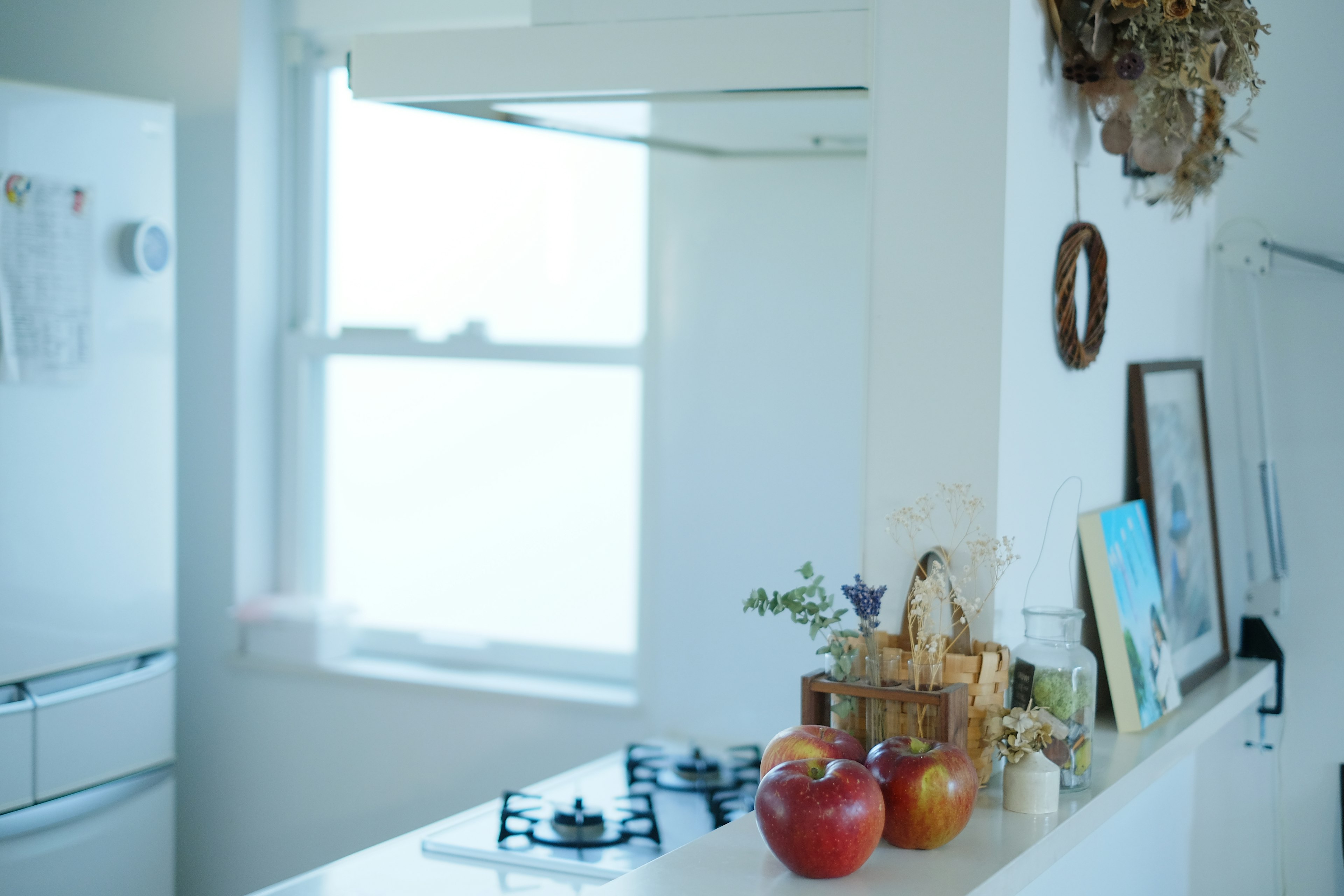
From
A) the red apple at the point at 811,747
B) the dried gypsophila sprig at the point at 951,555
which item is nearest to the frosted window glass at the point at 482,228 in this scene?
the dried gypsophila sprig at the point at 951,555

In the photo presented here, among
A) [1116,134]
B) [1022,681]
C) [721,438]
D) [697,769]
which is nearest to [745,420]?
[721,438]

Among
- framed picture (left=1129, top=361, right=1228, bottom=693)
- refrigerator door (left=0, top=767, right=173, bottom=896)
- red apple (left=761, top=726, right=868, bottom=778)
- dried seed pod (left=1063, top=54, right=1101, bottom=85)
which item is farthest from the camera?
refrigerator door (left=0, top=767, right=173, bottom=896)

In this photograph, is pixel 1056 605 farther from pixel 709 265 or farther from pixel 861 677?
pixel 709 265

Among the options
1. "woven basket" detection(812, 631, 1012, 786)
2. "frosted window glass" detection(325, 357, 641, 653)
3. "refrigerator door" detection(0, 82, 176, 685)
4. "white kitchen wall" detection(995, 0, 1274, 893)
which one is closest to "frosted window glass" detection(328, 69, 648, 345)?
"frosted window glass" detection(325, 357, 641, 653)

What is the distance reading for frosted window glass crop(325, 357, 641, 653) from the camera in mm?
2793

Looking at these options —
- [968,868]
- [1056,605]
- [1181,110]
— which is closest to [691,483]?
[1056,605]

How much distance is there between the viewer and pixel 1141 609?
5.47 ft

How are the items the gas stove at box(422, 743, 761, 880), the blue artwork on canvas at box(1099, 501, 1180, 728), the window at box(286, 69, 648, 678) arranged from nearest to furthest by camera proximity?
the blue artwork on canvas at box(1099, 501, 1180, 728) < the gas stove at box(422, 743, 761, 880) < the window at box(286, 69, 648, 678)

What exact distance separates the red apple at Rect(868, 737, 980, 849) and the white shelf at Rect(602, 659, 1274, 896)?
24 mm

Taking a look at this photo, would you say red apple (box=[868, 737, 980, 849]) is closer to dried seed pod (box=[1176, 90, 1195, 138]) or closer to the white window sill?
dried seed pod (box=[1176, 90, 1195, 138])

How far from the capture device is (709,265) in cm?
248

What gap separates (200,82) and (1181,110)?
7.40ft

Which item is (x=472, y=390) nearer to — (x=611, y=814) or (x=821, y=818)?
(x=611, y=814)

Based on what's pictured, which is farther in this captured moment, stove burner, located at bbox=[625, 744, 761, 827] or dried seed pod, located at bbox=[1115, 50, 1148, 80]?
stove burner, located at bbox=[625, 744, 761, 827]
